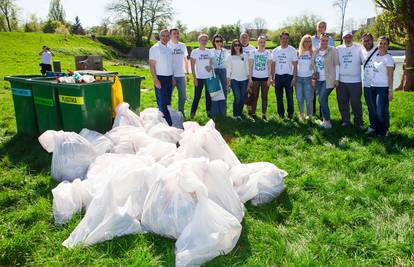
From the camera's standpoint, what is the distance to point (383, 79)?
5.64 m

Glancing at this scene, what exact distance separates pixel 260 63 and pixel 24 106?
14.3ft

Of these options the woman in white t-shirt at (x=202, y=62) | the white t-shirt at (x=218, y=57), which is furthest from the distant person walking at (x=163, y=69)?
the white t-shirt at (x=218, y=57)

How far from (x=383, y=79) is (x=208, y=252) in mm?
4418

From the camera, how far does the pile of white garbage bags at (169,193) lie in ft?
9.21

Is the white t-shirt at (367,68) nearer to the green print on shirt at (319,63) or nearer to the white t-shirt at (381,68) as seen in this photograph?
the white t-shirt at (381,68)

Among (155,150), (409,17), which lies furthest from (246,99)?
(409,17)

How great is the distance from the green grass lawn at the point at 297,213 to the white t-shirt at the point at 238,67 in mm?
1640

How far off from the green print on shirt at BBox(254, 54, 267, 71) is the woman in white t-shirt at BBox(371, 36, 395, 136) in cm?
202

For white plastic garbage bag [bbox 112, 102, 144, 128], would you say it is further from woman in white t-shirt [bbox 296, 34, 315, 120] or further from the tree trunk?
the tree trunk

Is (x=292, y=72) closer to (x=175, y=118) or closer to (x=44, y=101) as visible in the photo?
(x=175, y=118)

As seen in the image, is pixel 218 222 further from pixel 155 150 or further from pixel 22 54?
pixel 22 54

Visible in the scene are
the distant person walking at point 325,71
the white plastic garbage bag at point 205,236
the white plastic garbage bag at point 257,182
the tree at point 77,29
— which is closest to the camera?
the white plastic garbage bag at point 205,236

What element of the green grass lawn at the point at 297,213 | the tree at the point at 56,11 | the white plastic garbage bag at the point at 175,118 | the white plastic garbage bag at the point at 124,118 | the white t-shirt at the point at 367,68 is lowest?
the green grass lawn at the point at 297,213

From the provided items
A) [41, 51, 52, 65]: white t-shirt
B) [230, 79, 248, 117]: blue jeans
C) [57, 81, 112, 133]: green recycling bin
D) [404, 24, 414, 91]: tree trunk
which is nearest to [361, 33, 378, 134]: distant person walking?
[230, 79, 248, 117]: blue jeans
